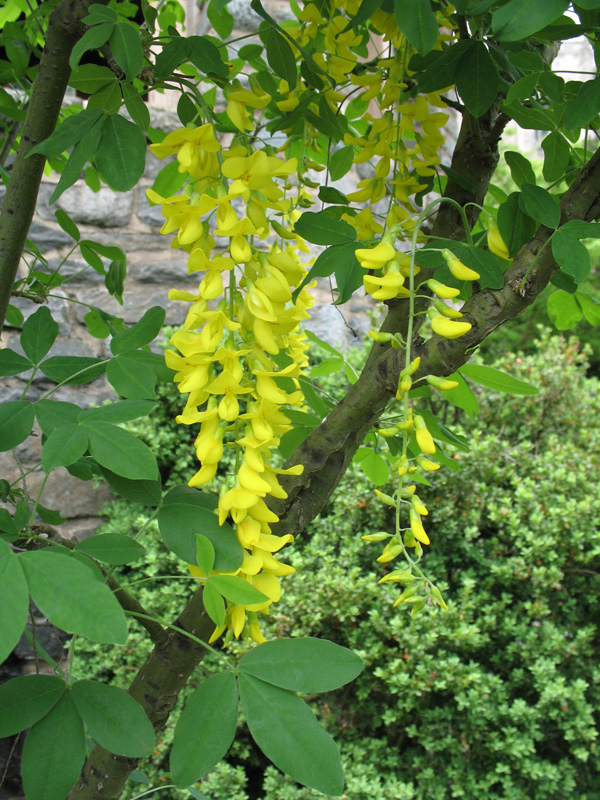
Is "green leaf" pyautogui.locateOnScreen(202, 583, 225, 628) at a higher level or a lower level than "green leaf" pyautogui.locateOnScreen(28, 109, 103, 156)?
lower

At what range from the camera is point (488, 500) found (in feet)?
7.32

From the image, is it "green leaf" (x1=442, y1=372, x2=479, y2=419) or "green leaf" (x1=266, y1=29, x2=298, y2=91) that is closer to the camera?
"green leaf" (x1=266, y1=29, x2=298, y2=91)

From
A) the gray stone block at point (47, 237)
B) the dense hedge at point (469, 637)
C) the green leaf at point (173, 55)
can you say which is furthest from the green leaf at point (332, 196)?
the gray stone block at point (47, 237)

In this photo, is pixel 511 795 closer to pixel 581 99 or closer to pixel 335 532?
pixel 335 532

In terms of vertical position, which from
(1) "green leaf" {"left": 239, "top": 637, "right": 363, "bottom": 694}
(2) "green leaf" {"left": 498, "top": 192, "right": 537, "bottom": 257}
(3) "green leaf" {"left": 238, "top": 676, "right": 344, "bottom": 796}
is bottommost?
(3) "green leaf" {"left": 238, "top": 676, "right": 344, "bottom": 796}

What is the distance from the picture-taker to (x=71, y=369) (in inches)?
26.5

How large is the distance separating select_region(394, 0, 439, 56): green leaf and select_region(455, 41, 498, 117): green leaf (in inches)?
4.7

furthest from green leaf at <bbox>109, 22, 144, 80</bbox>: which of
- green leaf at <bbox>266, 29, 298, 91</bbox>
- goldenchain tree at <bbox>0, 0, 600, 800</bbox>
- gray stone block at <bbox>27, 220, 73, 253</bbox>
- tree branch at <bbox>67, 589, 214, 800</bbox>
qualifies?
gray stone block at <bbox>27, 220, 73, 253</bbox>

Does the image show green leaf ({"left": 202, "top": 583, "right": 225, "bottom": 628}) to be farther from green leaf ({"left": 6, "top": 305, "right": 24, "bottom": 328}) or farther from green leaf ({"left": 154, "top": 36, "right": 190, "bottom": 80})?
green leaf ({"left": 6, "top": 305, "right": 24, "bottom": 328})

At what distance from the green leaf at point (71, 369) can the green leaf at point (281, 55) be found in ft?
1.10

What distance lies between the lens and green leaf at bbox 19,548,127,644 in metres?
0.37

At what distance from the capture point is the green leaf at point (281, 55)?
2.09 feet

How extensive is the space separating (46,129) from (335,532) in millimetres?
1875

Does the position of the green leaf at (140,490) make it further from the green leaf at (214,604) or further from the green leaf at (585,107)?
the green leaf at (585,107)
